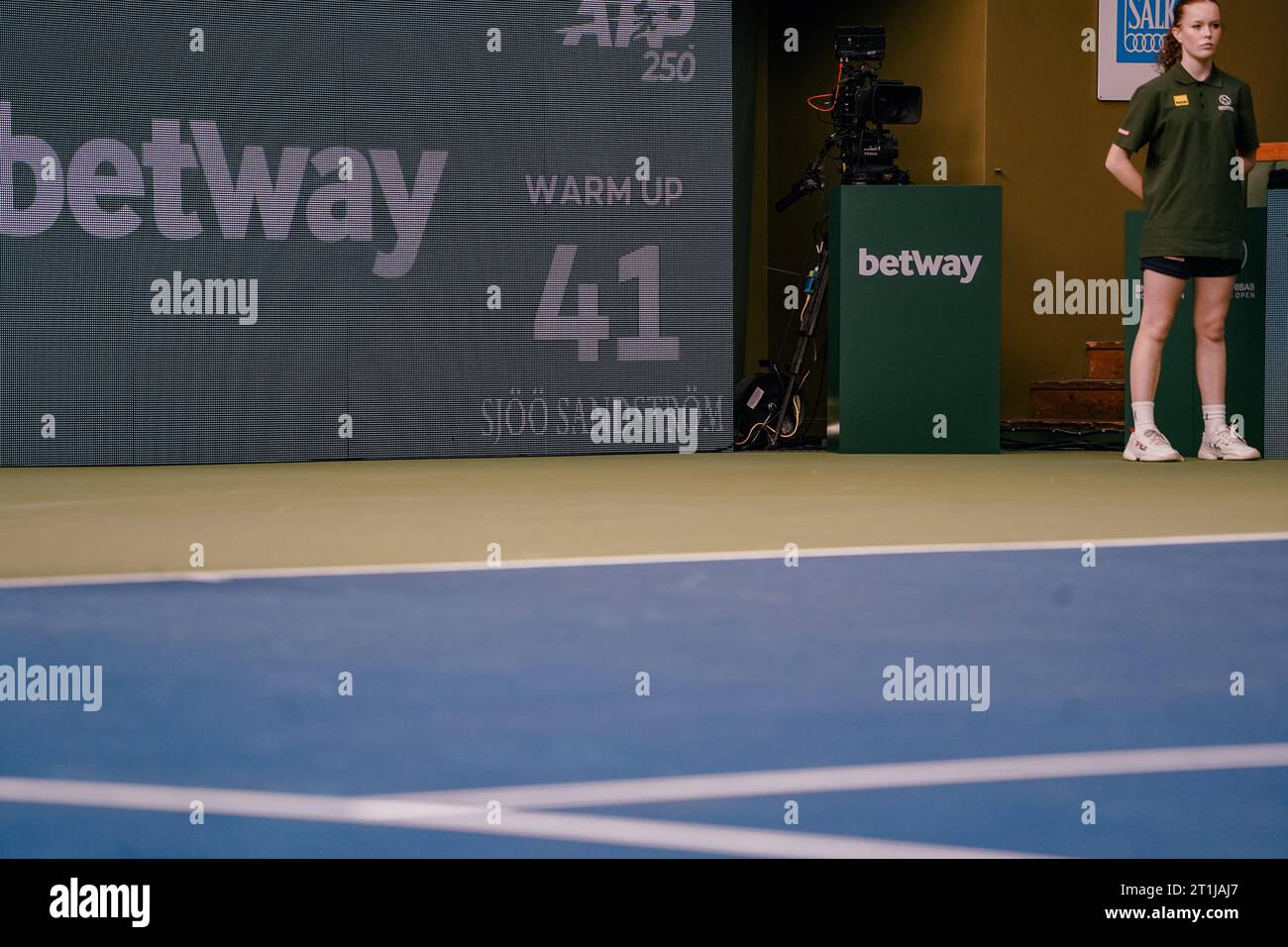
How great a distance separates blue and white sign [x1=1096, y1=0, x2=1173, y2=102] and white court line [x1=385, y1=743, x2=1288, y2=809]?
9297mm

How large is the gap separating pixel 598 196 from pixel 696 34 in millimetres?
998

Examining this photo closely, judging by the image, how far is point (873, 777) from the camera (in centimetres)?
247

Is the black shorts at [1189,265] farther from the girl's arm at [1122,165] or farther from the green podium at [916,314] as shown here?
the green podium at [916,314]

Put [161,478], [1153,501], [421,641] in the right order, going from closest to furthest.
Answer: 1. [421,641]
2. [1153,501]
3. [161,478]

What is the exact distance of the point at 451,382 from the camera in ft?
30.1

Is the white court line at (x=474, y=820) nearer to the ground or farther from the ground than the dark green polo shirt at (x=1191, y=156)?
nearer to the ground

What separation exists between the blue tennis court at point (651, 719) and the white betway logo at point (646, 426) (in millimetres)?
4952

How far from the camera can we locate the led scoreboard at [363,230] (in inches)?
345

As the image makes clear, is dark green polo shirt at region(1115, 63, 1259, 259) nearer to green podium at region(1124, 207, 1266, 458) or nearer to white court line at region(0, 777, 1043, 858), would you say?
green podium at region(1124, 207, 1266, 458)

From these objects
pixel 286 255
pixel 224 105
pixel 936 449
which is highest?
pixel 224 105

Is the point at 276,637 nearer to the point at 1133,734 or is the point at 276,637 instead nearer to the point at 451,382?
the point at 1133,734
